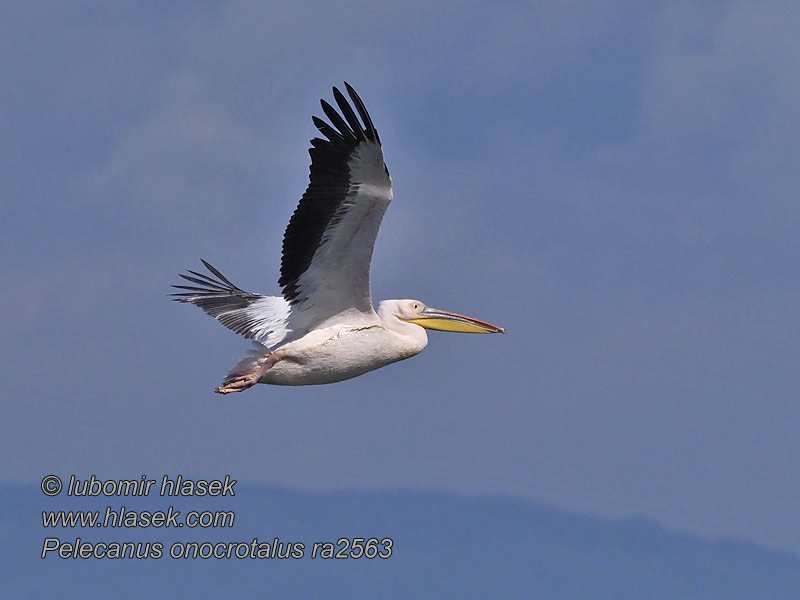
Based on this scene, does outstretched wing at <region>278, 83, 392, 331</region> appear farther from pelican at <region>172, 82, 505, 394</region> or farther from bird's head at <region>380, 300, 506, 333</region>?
bird's head at <region>380, 300, 506, 333</region>

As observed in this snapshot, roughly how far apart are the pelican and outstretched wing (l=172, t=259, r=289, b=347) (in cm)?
3

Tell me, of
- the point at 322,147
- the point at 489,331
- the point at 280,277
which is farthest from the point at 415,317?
the point at 322,147

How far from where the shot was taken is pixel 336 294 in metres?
13.4

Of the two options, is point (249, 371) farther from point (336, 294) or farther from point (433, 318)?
point (433, 318)

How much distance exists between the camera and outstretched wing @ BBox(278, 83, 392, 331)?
40.7 ft

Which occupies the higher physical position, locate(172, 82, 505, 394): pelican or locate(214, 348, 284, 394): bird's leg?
locate(172, 82, 505, 394): pelican

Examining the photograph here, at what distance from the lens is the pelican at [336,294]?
1245 cm

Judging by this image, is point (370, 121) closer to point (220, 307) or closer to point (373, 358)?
point (373, 358)

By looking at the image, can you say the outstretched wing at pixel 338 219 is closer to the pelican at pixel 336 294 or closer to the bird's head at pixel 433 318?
the pelican at pixel 336 294

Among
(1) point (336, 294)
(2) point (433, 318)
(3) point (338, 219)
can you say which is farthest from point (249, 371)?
(2) point (433, 318)

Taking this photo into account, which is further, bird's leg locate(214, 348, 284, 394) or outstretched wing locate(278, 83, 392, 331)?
bird's leg locate(214, 348, 284, 394)

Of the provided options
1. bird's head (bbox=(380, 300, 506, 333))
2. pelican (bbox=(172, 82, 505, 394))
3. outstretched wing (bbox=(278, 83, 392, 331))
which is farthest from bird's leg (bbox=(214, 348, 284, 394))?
bird's head (bbox=(380, 300, 506, 333))

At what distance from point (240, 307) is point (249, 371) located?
262cm

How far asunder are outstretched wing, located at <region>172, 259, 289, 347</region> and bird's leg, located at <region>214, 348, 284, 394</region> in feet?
1.61
